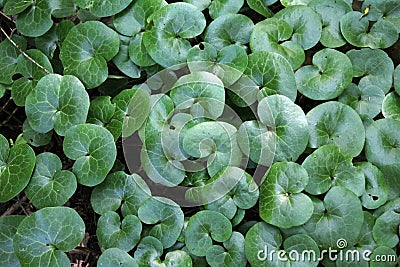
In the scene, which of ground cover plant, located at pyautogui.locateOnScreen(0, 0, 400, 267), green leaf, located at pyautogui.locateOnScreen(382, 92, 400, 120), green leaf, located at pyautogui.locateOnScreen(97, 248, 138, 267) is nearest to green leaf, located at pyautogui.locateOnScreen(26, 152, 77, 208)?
ground cover plant, located at pyautogui.locateOnScreen(0, 0, 400, 267)

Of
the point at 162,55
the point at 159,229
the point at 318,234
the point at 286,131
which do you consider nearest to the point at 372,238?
the point at 318,234

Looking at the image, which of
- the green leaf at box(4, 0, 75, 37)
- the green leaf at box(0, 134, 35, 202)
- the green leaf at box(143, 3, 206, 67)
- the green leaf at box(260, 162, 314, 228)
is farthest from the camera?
the green leaf at box(4, 0, 75, 37)

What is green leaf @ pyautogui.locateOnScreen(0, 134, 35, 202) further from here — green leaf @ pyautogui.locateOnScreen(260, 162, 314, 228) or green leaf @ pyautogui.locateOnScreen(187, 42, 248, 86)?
green leaf @ pyautogui.locateOnScreen(260, 162, 314, 228)

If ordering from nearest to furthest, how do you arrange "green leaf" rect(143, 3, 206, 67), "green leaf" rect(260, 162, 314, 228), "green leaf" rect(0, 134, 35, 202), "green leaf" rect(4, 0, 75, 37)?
"green leaf" rect(260, 162, 314, 228) < "green leaf" rect(0, 134, 35, 202) < "green leaf" rect(143, 3, 206, 67) < "green leaf" rect(4, 0, 75, 37)

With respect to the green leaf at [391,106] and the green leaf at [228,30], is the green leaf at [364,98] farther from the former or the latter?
the green leaf at [228,30]

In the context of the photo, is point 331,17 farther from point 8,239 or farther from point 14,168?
point 8,239

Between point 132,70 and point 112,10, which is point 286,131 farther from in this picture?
point 112,10

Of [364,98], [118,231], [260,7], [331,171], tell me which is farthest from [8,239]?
[364,98]
